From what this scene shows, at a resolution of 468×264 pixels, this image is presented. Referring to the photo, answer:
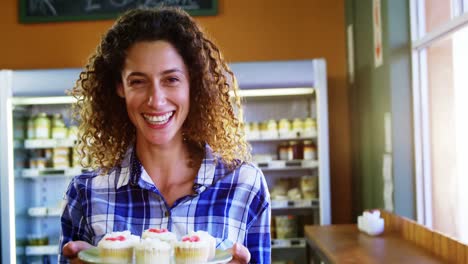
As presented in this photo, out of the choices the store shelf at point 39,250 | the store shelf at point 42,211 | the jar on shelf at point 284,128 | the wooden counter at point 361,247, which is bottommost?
the store shelf at point 39,250

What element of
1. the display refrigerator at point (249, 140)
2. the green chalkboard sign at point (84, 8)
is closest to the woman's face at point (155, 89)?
the display refrigerator at point (249, 140)

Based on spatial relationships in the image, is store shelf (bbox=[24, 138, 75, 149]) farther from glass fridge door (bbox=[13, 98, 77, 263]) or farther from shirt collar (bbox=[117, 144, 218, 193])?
shirt collar (bbox=[117, 144, 218, 193])

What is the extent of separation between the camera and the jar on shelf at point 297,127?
444 cm

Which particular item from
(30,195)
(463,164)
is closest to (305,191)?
(463,164)

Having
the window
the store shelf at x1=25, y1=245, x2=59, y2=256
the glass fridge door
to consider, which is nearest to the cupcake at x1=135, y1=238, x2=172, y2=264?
the window

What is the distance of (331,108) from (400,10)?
1.36 metres

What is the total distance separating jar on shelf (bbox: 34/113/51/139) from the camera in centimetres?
448

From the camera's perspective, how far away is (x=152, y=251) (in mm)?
1235

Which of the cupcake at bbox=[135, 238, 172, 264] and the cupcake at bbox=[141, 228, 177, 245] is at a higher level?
the cupcake at bbox=[141, 228, 177, 245]

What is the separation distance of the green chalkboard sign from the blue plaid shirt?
3.72m

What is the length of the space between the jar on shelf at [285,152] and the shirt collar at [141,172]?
3058 millimetres

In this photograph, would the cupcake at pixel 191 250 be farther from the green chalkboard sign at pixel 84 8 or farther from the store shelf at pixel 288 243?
the green chalkboard sign at pixel 84 8

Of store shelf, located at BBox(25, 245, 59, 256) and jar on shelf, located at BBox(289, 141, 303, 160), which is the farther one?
jar on shelf, located at BBox(289, 141, 303, 160)

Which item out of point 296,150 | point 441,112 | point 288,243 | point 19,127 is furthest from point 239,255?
point 19,127
